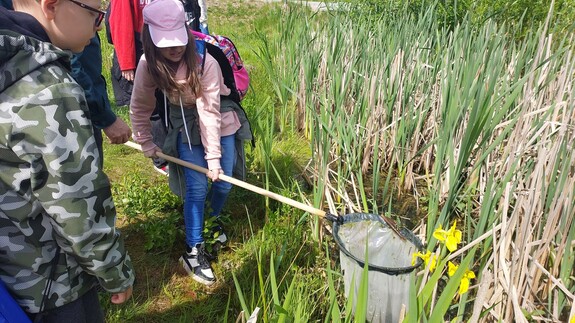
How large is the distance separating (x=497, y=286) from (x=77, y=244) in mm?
1218

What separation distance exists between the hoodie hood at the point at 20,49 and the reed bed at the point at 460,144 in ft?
3.04

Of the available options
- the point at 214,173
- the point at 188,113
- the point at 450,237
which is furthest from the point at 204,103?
the point at 450,237

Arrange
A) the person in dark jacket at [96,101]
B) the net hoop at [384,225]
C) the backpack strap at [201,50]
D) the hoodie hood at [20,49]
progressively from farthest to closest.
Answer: the backpack strap at [201,50]
the person in dark jacket at [96,101]
the net hoop at [384,225]
the hoodie hood at [20,49]

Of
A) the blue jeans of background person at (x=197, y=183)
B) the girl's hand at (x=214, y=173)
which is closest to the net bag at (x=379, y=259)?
the girl's hand at (x=214, y=173)

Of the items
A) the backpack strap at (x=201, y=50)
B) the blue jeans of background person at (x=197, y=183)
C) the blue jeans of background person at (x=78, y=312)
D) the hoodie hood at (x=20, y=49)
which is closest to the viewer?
the hoodie hood at (x=20, y=49)

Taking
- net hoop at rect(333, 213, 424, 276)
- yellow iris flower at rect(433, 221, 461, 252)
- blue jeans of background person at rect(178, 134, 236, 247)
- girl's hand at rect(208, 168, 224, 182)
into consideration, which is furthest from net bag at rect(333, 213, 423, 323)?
blue jeans of background person at rect(178, 134, 236, 247)

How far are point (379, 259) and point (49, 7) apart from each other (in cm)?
122

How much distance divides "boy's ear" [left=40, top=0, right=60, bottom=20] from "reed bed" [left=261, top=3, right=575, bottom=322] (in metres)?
1.00

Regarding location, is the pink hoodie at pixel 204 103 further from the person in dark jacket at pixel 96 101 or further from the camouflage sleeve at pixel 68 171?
the camouflage sleeve at pixel 68 171

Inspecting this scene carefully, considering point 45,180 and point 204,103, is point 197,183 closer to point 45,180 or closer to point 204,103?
point 204,103

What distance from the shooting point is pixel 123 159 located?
3.04 m

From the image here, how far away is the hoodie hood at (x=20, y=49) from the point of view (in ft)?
2.81

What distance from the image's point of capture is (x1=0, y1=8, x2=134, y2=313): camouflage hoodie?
0.87m

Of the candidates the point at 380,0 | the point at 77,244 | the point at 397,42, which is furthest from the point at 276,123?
the point at 77,244
